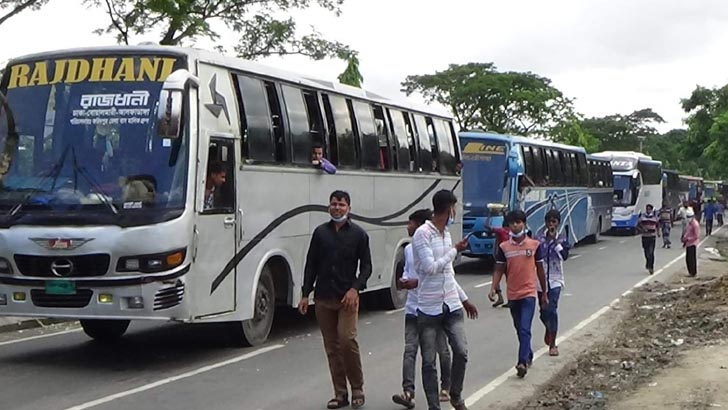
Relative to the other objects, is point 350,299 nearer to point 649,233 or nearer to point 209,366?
point 209,366

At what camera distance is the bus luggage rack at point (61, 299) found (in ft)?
30.3

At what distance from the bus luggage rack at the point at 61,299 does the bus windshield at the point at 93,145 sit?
30.9 inches

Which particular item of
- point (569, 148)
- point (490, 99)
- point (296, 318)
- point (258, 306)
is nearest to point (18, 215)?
point (258, 306)

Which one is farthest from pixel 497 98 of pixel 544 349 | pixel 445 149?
pixel 544 349

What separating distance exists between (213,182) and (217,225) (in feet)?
1.51

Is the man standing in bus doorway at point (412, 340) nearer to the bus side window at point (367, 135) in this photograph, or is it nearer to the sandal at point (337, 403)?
the sandal at point (337, 403)

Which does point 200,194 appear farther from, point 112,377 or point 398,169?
point 398,169

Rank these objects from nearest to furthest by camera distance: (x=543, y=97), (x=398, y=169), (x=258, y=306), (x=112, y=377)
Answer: (x=112, y=377) < (x=258, y=306) < (x=398, y=169) < (x=543, y=97)

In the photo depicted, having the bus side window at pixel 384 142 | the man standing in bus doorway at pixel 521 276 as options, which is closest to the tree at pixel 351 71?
the bus side window at pixel 384 142

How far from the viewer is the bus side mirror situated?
855 cm

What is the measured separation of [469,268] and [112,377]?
1637 centimetres

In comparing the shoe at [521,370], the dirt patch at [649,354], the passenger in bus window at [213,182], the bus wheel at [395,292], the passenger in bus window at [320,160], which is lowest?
the dirt patch at [649,354]

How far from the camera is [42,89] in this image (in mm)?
9773

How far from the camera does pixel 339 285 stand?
793cm
